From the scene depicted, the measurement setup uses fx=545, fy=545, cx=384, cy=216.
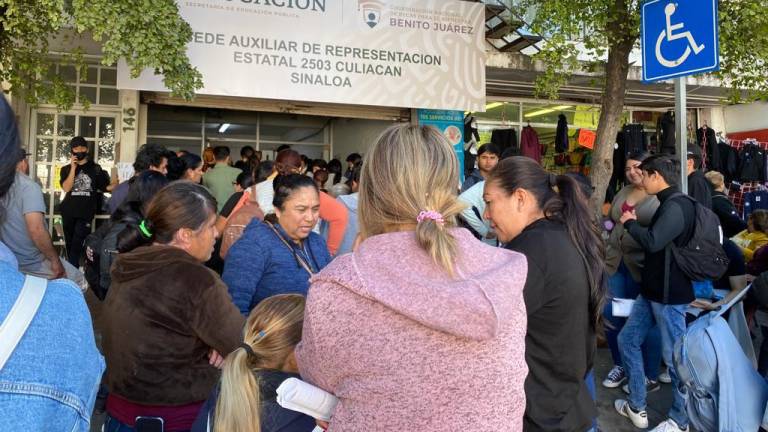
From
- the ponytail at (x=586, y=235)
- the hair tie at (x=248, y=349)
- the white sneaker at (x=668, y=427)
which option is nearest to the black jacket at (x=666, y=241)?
the white sneaker at (x=668, y=427)

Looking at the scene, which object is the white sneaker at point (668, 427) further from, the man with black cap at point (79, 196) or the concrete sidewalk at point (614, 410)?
the man with black cap at point (79, 196)

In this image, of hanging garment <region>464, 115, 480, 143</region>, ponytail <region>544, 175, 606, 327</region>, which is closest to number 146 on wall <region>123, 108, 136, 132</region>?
hanging garment <region>464, 115, 480, 143</region>

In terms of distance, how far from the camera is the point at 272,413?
1.48 meters

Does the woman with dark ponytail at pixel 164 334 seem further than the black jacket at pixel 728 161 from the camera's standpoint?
No

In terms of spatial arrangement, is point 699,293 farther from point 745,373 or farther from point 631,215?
point 745,373

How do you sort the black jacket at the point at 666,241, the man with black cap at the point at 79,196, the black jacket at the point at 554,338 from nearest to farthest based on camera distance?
the black jacket at the point at 554,338 → the black jacket at the point at 666,241 → the man with black cap at the point at 79,196

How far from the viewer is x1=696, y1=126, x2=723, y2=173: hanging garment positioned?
10.5 metres

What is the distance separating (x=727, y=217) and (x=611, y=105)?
1912 millimetres

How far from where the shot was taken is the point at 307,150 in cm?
1197

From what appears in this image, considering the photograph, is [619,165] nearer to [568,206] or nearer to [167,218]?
[568,206]

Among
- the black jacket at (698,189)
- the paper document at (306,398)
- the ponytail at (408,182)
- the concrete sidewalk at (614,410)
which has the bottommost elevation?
the concrete sidewalk at (614,410)

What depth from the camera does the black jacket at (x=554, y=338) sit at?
6.18ft

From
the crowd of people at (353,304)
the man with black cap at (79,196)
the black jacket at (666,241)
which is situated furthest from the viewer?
the man with black cap at (79,196)

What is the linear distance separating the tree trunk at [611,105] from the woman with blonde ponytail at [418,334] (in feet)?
18.6
